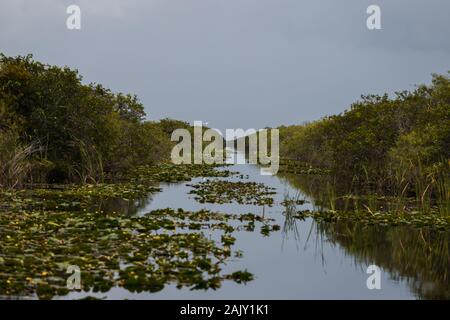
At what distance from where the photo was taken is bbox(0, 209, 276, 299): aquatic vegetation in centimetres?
778

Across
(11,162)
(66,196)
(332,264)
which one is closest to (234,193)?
(66,196)

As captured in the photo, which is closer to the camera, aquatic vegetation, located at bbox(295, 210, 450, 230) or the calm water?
the calm water

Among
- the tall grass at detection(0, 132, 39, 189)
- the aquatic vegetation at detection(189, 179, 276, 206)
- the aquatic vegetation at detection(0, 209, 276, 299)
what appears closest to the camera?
the aquatic vegetation at detection(0, 209, 276, 299)

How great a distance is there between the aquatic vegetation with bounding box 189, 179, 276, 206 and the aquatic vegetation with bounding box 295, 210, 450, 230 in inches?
129

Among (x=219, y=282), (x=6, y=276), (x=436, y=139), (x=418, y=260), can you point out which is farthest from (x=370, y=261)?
(x=436, y=139)

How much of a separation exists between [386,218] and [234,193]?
25.3 ft

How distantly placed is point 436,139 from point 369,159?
5.24 meters

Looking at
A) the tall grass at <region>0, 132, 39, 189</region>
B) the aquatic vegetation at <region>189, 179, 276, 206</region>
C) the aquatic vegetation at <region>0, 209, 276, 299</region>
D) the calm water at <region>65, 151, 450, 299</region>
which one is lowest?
the calm water at <region>65, 151, 450, 299</region>

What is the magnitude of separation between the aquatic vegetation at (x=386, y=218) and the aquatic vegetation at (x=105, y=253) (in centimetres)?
342

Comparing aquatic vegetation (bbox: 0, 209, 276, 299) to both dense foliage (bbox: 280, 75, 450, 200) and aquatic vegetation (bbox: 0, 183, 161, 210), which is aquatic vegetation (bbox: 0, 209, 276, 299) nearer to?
aquatic vegetation (bbox: 0, 183, 161, 210)

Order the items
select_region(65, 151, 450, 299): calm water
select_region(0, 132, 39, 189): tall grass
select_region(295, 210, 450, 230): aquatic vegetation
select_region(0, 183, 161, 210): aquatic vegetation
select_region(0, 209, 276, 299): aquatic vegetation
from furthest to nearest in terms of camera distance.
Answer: select_region(0, 132, 39, 189): tall grass < select_region(0, 183, 161, 210): aquatic vegetation < select_region(295, 210, 450, 230): aquatic vegetation < select_region(65, 151, 450, 299): calm water < select_region(0, 209, 276, 299): aquatic vegetation

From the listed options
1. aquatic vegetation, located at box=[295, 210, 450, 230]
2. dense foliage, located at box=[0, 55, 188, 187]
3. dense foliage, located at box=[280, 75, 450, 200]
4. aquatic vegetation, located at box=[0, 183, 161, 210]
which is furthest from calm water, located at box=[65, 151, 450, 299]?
dense foliage, located at box=[0, 55, 188, 187]
